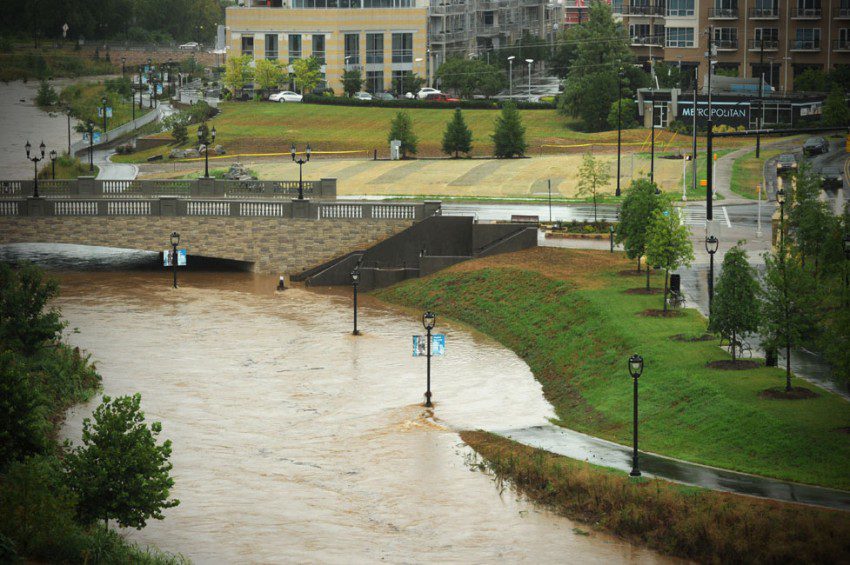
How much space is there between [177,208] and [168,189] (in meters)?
5.10

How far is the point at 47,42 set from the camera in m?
178

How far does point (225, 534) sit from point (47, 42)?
156386 millimetres

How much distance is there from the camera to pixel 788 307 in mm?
39406

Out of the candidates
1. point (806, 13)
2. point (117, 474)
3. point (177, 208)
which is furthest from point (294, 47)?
point (117, 474)

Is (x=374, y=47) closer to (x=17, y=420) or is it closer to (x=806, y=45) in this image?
(x=806, y=45)

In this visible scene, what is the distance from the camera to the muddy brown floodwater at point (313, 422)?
33.1m

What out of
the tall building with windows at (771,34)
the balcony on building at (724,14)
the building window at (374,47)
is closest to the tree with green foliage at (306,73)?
the building window at (374,47)

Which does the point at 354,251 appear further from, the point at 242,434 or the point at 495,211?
the point at 242,434

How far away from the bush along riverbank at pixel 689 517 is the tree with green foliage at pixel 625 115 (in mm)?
86154

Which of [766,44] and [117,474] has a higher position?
[766,44]

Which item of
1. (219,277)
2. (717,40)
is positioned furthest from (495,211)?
(717,40)

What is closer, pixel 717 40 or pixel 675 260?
pixel 675 260

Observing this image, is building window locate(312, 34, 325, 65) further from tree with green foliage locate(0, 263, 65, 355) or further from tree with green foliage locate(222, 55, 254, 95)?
tree with green foliage locate(0, 263, 65, 355)

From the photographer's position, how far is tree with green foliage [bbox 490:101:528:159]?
362 ft
